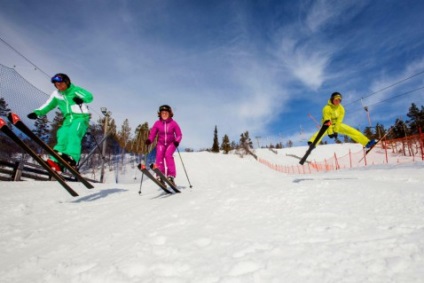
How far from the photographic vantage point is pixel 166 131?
6590mm

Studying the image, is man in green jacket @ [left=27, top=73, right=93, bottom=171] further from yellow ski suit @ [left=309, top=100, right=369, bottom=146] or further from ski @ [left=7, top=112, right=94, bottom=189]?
yellow ski suit @ [left=309, top=100, right=369, bottom=146]

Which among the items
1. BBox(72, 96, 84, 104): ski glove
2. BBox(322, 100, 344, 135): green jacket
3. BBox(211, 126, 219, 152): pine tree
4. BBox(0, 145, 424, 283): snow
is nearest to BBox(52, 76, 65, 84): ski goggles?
BBox(72, 96, 84, 104): ski glove

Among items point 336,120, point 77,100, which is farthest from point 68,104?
point 336,120

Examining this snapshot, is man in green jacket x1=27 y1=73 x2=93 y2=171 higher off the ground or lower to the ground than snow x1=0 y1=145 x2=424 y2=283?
higher

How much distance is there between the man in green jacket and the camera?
529 cm

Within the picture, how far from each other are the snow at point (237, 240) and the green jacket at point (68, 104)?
2.28 metres

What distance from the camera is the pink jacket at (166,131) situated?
656cm

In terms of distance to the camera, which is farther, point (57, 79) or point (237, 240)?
point (57, 79)

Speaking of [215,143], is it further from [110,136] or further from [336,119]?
[336,119]

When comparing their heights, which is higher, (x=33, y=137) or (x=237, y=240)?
(x=33, y=137)

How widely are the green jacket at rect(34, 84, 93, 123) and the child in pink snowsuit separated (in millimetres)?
1566

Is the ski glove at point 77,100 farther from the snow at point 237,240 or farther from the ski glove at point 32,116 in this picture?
the snow at point 237,240

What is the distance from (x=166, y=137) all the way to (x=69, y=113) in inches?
86.0

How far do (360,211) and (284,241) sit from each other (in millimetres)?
1147
